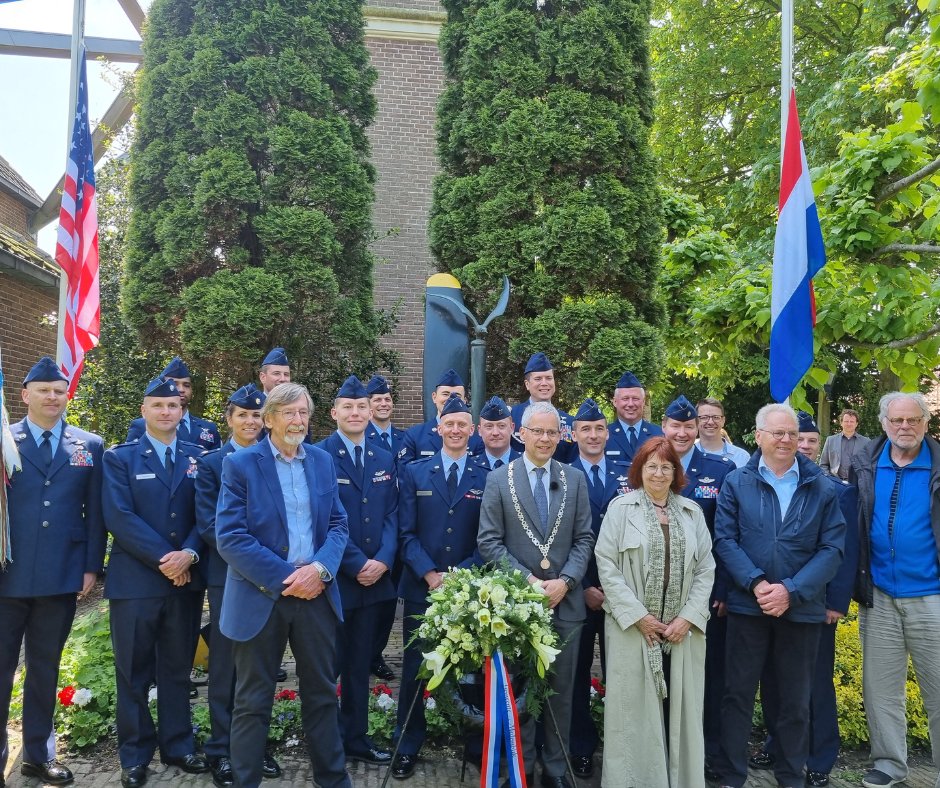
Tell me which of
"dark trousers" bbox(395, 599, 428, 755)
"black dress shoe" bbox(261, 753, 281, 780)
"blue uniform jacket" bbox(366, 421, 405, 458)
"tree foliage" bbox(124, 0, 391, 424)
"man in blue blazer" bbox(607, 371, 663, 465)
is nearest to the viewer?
"black dress shoe" bbox(261, 753, 281, 780)

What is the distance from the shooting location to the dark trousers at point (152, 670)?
14.8 ft

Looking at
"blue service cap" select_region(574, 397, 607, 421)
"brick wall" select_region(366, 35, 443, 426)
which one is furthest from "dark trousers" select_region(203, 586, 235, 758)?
"brick wall" select_region(366, 35, 443, 426)

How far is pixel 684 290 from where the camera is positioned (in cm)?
1064

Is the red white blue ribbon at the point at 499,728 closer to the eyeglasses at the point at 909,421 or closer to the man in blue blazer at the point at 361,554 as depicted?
the man in blue blazer at the point at 361,554

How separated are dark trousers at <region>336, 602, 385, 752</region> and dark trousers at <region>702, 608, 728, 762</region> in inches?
83.4

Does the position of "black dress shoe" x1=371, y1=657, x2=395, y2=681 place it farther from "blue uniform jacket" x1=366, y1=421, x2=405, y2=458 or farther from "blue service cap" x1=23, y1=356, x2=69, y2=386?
"blue service cap" x1=23, y1=356, x2=69, y2=386

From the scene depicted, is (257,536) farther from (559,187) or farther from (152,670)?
(559,187)

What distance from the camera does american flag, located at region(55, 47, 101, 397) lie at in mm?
6910

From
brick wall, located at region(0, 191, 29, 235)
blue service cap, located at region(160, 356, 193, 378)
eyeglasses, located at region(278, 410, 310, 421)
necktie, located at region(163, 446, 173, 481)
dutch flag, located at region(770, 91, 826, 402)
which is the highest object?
brick wall, located at region(0, 191, 29, 235)

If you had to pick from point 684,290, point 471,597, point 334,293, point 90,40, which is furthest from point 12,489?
point 90,40

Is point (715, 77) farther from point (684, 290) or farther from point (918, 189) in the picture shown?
point (918, 189)

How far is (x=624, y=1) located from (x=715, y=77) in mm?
8079

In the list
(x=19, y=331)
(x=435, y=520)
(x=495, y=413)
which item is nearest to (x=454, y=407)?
(x=495, y=413)

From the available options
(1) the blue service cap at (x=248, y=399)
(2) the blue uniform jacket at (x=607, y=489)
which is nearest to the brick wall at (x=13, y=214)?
(1) the blue service cap at (x=248, y=399)
